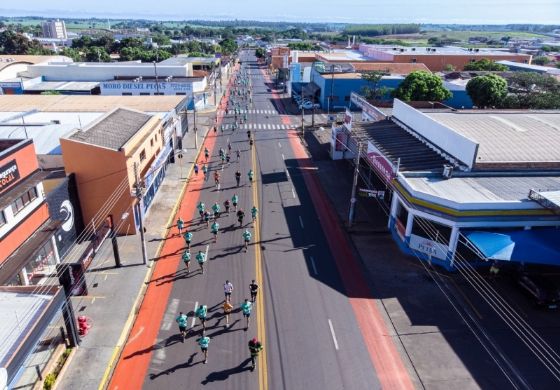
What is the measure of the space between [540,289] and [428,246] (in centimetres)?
587

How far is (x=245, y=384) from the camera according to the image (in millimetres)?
15586

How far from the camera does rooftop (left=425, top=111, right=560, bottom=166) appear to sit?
89.1 feet

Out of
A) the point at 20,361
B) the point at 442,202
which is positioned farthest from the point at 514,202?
the point at 20,361

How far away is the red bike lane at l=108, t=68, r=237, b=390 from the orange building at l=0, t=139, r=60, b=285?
17.5ft

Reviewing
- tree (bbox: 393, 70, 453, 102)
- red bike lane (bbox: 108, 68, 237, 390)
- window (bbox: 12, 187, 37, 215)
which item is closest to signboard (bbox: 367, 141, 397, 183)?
red bike lane (bbox: 108, 68, 237, 390)

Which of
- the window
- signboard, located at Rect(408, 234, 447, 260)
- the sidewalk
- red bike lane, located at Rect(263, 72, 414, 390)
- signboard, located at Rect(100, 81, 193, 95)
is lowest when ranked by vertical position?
red bike lane, located at Rect(263, 72, 414, 390)

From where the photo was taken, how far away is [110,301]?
19.9 meters

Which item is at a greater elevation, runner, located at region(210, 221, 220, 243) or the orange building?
the orange building

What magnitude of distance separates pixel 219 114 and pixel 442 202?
47.3m

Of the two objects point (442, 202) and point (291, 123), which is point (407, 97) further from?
point (442, 202)

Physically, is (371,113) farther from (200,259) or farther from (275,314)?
(275,314)

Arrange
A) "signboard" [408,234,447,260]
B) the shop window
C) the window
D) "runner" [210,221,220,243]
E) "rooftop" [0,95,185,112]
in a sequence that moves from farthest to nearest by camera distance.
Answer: "rooftop" [0,95,185,112], "runner" [210,221,220,243], the shop window, "signboard" [408,234,447,260], the window

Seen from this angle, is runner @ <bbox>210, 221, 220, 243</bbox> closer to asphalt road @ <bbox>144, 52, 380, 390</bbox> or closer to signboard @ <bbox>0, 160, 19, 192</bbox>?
asphalt road @ <bbox>144, 52, 380, 390</bbox>

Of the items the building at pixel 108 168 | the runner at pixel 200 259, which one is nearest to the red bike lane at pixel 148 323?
the runner at pixel 200 259
